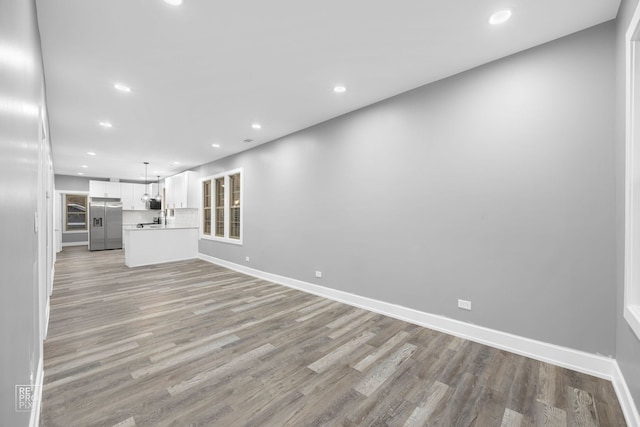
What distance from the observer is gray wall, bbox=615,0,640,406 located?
171cm

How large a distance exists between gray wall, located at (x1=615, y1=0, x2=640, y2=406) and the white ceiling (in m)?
0.27

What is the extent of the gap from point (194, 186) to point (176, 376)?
675cm

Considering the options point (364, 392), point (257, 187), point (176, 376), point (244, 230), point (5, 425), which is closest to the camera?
point (5, 425)

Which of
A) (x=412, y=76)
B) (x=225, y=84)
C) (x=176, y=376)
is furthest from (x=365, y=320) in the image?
(x=225, y=84)

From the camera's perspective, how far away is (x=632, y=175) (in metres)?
1.72

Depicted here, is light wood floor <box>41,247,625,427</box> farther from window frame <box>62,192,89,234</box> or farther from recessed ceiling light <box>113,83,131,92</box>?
window frame <box>62,192,89,234</box>

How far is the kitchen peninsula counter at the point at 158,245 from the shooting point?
21.0 feet

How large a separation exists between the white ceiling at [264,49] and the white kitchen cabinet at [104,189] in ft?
21.7

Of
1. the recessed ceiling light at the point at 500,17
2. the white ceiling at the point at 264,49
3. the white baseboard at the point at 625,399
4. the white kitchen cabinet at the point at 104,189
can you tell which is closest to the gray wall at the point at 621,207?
the white baseboard at the point at 625,399

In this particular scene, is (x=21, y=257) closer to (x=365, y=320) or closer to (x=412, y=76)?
(x=365, y=320)

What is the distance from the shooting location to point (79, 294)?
13.9ft

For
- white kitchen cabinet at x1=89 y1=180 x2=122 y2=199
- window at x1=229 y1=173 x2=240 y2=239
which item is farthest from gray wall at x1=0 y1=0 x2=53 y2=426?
white kitchen cabinet at x1=89 y1=180 x2=122 y2=199

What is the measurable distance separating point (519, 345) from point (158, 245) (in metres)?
7.49

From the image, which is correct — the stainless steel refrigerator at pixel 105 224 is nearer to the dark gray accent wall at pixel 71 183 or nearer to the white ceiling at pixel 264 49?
the dark gray accent wall at pixel 71 183
